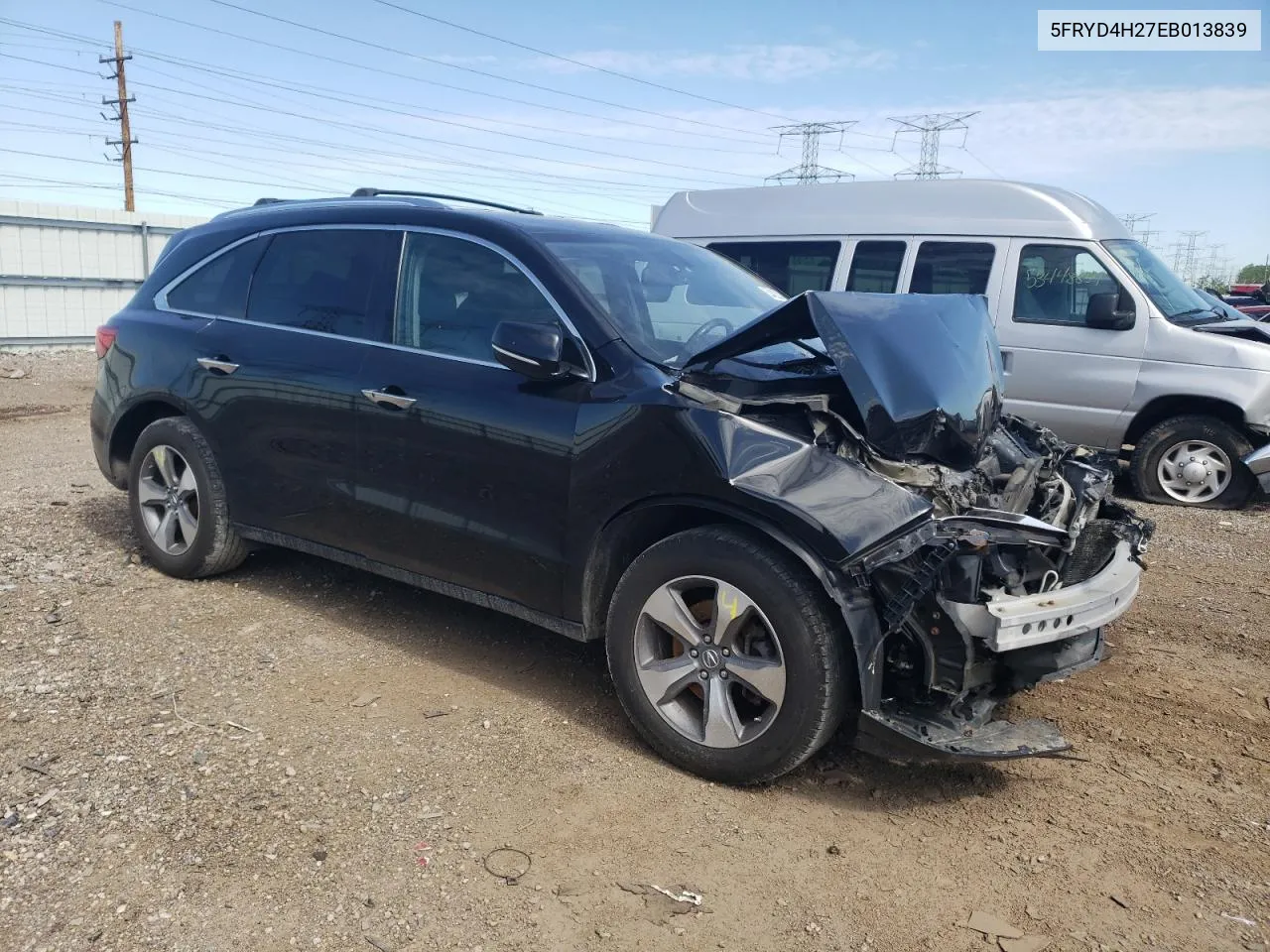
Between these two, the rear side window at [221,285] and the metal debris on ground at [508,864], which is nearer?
the metal debris on ground at [508,864]

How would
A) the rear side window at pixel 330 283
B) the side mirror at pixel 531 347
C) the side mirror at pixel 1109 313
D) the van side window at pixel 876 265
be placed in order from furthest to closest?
1. the van side window at pixel 876 265
2. the side mirror at pixel 1109 313
3. the rear side window at pixel 330 283
4. the side mirror at pixel 531 347

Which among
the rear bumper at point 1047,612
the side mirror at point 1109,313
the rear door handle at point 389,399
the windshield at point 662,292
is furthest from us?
the side mirror at point 1109,313

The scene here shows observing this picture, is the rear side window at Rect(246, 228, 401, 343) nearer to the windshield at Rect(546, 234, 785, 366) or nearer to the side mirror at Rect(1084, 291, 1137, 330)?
the windshield at Rect(546, 234, 785, 366)

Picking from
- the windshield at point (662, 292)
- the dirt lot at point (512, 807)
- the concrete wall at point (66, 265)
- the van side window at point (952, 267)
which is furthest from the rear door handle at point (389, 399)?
the concrete wall at point (66, 265)

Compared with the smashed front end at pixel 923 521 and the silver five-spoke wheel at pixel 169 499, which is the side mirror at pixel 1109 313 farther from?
the silver five-spoke wheel at pixel 169 499

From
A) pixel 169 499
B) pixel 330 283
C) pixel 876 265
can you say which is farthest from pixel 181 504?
pixel 876 265

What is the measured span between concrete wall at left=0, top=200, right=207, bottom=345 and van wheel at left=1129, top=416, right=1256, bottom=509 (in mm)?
15434

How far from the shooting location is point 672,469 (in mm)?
3303

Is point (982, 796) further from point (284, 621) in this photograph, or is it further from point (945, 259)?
point (945, 259)

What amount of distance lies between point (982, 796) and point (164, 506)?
4048 mm

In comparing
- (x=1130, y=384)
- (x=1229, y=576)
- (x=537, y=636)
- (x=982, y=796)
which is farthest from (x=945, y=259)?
(x=982, y=796)

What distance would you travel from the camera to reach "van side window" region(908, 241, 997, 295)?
813 cm

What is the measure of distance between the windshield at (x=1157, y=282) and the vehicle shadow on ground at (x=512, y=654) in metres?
5.66

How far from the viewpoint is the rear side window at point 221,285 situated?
191 inches
